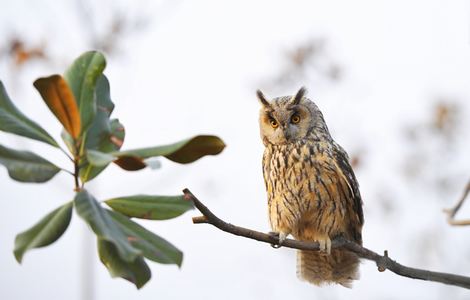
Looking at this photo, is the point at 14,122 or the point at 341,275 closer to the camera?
the point at 14,122

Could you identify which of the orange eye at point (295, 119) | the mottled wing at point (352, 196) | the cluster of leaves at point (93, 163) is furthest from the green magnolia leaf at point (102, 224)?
the orange eye at point (295, 119)

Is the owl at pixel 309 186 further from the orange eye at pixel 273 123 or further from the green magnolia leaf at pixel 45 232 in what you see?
the green magnolia leaf at pixel 45 232

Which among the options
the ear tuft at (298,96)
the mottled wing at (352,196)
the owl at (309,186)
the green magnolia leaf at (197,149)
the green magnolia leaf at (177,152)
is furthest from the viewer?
the ear tuft at (298,96)

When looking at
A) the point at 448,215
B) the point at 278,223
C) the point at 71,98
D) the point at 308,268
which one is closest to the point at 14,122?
the point at 71,98

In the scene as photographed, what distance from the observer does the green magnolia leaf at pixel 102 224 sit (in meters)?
1.22

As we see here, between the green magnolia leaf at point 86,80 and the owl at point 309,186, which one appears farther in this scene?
the owl at point 309,186

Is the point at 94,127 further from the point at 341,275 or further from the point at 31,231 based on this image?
the point at 341,275

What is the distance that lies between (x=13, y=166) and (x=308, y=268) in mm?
3228

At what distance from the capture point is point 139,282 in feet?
4.67

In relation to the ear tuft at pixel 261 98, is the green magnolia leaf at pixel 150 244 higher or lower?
lower

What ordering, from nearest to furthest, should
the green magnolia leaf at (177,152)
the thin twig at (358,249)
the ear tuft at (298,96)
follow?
the green magnolia leaf at (177,152) → the thin twig at (358,249) → the ear tuft at (298,96)

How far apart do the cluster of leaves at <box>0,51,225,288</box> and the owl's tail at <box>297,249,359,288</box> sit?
279 centimetres

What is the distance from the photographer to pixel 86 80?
1.51 m

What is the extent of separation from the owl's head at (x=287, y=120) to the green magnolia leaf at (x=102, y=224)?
9.03ft
